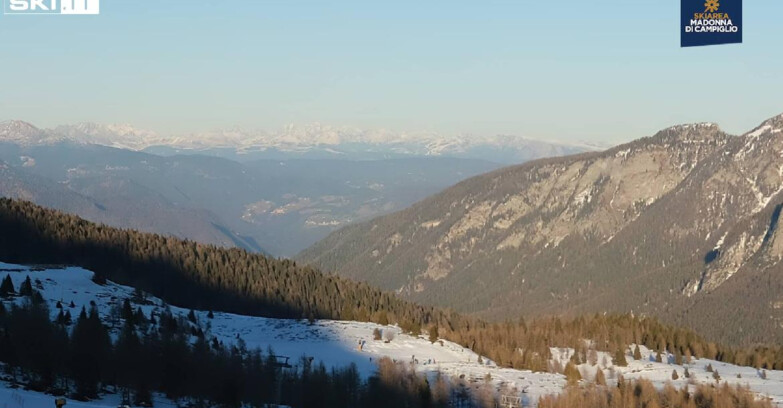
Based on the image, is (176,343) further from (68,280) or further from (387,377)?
(68,280)

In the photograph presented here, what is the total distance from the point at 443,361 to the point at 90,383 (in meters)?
86.1

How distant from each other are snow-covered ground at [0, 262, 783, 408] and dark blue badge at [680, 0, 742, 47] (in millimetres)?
48947

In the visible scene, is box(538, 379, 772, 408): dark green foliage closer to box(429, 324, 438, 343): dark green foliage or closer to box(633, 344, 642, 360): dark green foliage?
box(633, 344, 642, 360): dark green foliage

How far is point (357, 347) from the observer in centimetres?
17812

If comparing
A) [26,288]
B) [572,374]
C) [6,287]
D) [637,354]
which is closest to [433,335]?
[572,374]

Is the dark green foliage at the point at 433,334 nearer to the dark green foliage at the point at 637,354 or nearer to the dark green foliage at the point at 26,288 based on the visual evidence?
the dark green foliage at the point at 637,354

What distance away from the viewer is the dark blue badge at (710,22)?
143500mm

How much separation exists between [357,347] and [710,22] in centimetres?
7530

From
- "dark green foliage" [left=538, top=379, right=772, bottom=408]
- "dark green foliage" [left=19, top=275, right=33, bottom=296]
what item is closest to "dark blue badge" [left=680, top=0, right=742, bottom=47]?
"dark green foliage" [left=538, top=379, right=772, bottom=408]

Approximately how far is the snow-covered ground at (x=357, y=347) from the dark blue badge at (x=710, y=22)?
48.9 m

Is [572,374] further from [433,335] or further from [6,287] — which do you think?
[6,287]

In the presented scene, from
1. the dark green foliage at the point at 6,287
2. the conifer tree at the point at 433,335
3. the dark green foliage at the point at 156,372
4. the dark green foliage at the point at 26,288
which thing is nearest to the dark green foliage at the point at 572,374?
the conifer tree at the point at 433,335

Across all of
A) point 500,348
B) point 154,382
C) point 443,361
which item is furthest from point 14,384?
point 500,348

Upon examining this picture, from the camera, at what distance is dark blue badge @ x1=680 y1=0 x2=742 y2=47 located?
143500 mm
